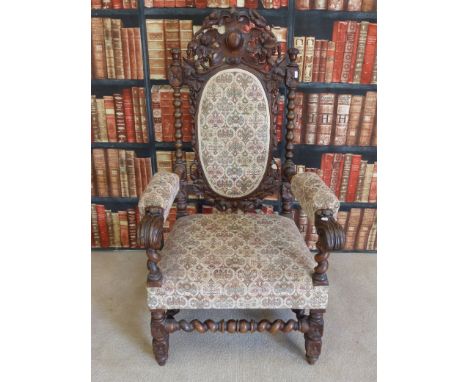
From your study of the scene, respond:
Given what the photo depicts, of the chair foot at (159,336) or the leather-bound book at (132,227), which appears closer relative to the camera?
the chair foot at (159,336)

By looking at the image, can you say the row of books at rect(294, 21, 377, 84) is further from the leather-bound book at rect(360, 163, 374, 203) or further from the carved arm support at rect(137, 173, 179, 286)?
the carved arm support at rect(137, 173, 179, 286)

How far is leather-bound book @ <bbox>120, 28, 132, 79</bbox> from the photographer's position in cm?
198

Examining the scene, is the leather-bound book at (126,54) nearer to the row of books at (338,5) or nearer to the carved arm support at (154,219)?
the carved arm support at (154,219)

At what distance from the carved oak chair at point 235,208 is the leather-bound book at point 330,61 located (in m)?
0.38

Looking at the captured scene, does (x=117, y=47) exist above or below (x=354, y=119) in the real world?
above

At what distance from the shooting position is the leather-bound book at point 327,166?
2223 millimetres

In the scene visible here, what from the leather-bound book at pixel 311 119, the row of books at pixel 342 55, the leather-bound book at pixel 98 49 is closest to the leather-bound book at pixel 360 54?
the row of books at pixel 342 55

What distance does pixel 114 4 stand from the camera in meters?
1.94

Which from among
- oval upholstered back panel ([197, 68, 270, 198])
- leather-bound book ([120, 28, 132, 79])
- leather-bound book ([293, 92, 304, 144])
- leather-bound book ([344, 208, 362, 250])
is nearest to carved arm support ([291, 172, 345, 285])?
oval upholstered back panel ([197, 68, 270, 198])

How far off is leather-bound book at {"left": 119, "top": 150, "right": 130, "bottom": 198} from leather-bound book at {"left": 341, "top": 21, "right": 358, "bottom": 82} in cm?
141

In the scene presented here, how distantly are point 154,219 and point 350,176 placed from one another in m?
1.41

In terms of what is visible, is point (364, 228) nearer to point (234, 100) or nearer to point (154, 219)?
point (234, 100)

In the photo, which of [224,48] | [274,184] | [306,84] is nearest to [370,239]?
[274,184]

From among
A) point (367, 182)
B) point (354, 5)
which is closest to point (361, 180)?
point (367, 182)
